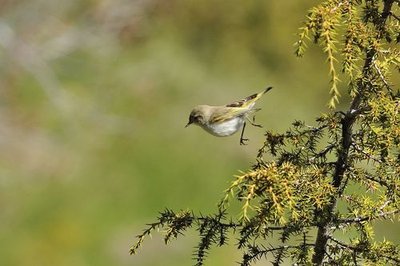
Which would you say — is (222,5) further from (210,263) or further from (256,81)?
(210,263)

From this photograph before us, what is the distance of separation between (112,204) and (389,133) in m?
8.47

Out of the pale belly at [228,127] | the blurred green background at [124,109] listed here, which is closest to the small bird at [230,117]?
the pale belly at [228,127]

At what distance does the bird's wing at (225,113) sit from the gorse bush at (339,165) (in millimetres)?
2065

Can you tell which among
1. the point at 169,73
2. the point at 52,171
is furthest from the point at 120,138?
the point at 169,73

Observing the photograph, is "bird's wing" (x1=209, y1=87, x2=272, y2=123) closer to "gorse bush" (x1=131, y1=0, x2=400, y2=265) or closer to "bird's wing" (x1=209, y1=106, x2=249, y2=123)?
"bird's wing" (x1=209, y1=106, x2=249, y2=123)

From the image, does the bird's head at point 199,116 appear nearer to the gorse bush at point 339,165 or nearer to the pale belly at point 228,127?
the pale belly at point 228,127

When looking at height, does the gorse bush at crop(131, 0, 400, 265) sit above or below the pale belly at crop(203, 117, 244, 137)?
below

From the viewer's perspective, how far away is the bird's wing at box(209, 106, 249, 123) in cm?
553

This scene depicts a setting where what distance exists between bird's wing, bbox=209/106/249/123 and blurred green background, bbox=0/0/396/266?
357cm

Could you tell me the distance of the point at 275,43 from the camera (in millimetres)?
15258

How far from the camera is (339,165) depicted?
10.8 feet

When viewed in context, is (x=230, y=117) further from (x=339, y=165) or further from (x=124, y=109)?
(x=124, y=109)

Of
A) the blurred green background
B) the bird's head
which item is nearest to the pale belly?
the bird's head

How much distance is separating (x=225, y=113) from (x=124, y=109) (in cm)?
784
